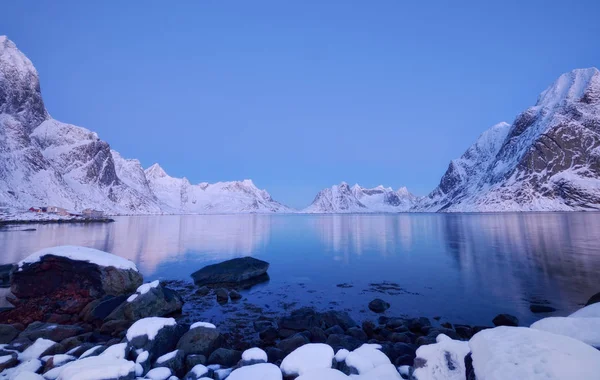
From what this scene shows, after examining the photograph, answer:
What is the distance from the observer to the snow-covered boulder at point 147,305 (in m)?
14.6

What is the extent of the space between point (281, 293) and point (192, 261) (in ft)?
55.5

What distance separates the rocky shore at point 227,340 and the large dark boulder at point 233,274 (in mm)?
2317

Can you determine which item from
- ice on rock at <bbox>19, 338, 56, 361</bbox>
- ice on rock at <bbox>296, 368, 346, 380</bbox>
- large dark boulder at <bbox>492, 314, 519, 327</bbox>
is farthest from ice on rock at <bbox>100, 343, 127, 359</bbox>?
large dark boulder at <bbox>492, 314, 519, 327</bbox>

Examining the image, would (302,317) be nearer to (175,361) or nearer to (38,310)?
(175,361)

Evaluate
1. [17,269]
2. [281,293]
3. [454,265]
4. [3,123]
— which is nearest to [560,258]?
[454,265]

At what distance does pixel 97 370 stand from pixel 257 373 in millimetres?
3874

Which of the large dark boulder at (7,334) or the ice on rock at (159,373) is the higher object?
the ice on rock at (159,373)

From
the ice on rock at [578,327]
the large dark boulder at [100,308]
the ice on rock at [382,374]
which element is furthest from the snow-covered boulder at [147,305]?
the ice on rock at [578,327]

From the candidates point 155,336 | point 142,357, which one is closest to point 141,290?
point 155,336

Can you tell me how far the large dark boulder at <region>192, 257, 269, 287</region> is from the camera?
2377cm

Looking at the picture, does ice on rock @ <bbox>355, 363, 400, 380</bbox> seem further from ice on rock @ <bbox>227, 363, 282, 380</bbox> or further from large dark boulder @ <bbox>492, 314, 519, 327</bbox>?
large dark boulder @ <bbox>492, 314, 519, 327</bbox>

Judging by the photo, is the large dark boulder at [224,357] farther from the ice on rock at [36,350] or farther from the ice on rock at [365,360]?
the ice on rock at [36,350]

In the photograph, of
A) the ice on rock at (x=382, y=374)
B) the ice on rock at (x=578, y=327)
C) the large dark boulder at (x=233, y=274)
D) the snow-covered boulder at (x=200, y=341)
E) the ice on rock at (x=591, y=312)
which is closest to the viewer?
the ice on rock at (x=578, y=327)

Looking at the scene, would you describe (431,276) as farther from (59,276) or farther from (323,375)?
(59,276)
